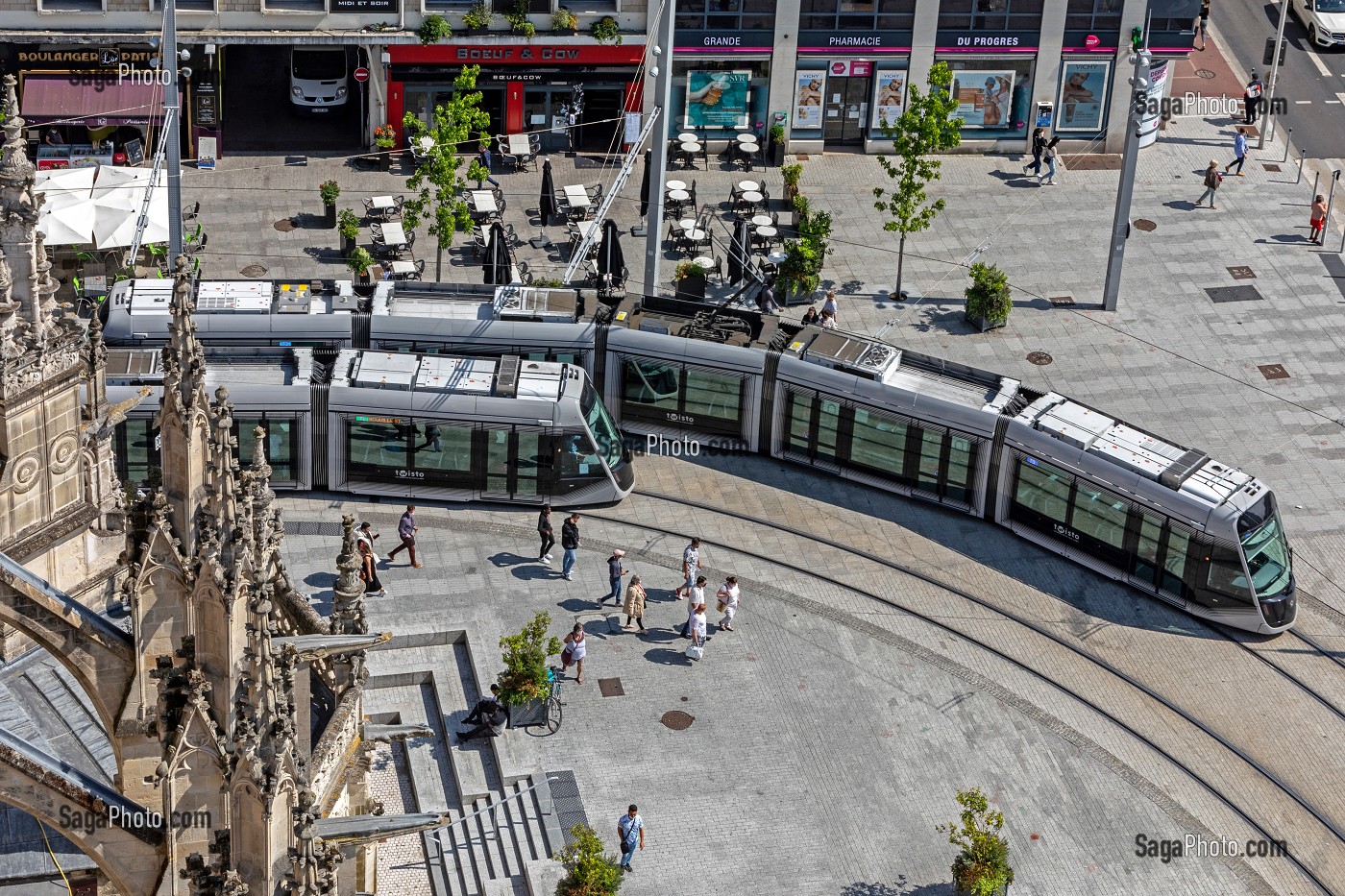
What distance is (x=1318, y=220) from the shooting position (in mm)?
72875

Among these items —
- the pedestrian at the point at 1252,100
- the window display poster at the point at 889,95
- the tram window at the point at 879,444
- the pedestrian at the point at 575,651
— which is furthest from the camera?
the pedestrian at the point at 1252,100

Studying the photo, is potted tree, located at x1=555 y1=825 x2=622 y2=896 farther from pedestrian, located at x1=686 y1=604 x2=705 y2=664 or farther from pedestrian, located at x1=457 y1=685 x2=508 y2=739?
pedestrian, located at x1=686 y1=604 x2=705 y2=664

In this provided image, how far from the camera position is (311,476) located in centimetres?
5784

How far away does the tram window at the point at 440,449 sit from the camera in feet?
187

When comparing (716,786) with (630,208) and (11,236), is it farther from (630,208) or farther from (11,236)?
(630,208)

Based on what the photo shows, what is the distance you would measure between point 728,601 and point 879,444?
25.0 ft

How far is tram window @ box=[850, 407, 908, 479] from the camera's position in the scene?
5872 centimetres

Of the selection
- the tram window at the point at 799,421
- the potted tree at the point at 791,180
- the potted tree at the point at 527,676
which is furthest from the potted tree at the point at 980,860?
the potted tree at the point at 791,180

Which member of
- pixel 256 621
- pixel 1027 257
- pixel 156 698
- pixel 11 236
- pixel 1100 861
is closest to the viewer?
pixel 256 621

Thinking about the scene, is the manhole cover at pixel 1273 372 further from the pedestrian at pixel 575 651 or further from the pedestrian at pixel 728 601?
the pedestrian at pixel 575 651

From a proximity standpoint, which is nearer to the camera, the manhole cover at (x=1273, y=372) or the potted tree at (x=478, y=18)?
the manhole cover at (x=1273, y=372)

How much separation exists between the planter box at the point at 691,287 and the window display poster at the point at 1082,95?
1792 centimetres

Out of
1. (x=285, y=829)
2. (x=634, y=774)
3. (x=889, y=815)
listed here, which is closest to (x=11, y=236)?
(x=285, y=829)

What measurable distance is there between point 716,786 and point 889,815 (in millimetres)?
3854
